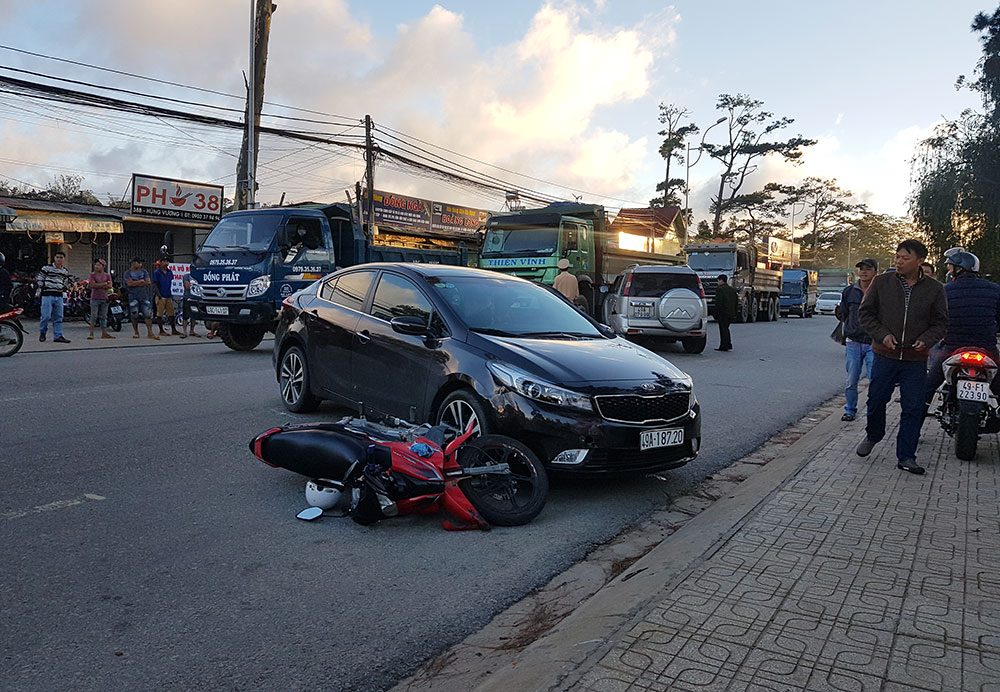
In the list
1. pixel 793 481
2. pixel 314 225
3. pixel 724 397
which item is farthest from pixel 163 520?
pixel 314 225

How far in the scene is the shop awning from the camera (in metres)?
22.3

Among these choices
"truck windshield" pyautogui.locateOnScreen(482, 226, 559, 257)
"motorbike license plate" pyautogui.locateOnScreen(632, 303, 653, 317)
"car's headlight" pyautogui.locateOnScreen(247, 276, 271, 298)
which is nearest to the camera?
"car's headlight" pyautogui.locateOnScreen(247, 276, 271, 298)

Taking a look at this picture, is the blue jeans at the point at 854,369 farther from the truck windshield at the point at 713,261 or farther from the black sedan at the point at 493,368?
the truck windshield at the point at 713,261

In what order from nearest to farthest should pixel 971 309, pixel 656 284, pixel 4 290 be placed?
pixel 971 309
pixel 4 290
pixel 656 284

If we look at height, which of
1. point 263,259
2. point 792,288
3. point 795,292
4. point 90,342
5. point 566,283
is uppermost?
point 792,288

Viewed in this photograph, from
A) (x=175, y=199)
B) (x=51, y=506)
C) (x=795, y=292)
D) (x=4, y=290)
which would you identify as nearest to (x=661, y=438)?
(x=51, y=506)

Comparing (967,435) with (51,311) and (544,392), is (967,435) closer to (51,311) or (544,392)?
(544,392)

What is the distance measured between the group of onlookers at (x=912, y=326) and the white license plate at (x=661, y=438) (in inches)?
74.7

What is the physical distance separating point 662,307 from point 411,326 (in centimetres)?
1069

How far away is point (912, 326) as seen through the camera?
6125 mm

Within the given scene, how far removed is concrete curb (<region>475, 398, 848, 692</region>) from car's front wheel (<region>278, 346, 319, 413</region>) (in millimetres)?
4090

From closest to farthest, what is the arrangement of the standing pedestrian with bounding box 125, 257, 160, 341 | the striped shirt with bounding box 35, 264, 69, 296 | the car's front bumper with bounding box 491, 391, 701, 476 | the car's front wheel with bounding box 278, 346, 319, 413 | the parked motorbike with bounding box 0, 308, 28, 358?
the car's front bumper with bounding box 491, 391, 701, 476 < the car's front wheel with bounding box 278, 346, 319, 413 < the parked motorbike with bounding box 0, 308, 28, 358 < the striped shirt with bounding box 35, 264, 69, 296 < the standing pedestrian with bounding box 125, 257, 160, 341

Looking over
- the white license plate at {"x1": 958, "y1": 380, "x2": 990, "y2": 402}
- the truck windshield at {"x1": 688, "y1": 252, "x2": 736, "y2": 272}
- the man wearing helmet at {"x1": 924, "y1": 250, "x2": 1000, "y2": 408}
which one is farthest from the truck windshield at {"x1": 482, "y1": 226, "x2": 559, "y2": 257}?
the white license plate at {"x1": 958, "y1": 380, "x2": 990, "y2": 402}

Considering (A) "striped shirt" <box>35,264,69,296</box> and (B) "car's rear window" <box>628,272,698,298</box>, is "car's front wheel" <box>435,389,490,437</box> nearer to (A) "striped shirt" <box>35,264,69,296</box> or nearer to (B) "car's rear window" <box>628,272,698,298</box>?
(B) "car's rear window" <box>628,272,698,298</box>
